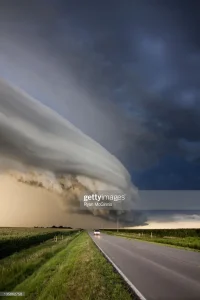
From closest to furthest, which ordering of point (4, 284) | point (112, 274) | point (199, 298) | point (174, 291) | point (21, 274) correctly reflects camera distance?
point (199, 298) < point (174, 291) < point (112, 274) < point (4, 284) < point (21, 274)

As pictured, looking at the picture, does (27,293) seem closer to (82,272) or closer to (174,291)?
(82,272)

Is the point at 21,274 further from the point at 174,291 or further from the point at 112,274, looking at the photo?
the point at 174,291

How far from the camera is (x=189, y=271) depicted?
17.8 m

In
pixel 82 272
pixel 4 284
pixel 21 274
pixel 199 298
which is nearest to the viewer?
pixel 199 298

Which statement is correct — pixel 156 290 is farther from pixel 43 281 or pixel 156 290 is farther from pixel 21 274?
pixel 21 274

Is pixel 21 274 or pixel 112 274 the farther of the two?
pixel 21 274

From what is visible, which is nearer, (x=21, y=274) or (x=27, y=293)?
(x=27, y=293)

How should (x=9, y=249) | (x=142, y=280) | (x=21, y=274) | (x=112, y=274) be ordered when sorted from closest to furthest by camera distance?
(x=142, y=280) → (x=112, y=274) → (x=21, y=274) → (x=9, y=249)

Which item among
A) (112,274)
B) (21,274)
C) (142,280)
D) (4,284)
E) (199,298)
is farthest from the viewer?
(21,274)

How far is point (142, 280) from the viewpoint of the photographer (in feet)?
49.2

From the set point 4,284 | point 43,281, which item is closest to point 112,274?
point 43,281

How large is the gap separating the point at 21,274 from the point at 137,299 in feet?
51.9

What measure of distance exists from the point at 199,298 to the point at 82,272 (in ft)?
27.9


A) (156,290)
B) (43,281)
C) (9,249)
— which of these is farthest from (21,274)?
(9,249)
